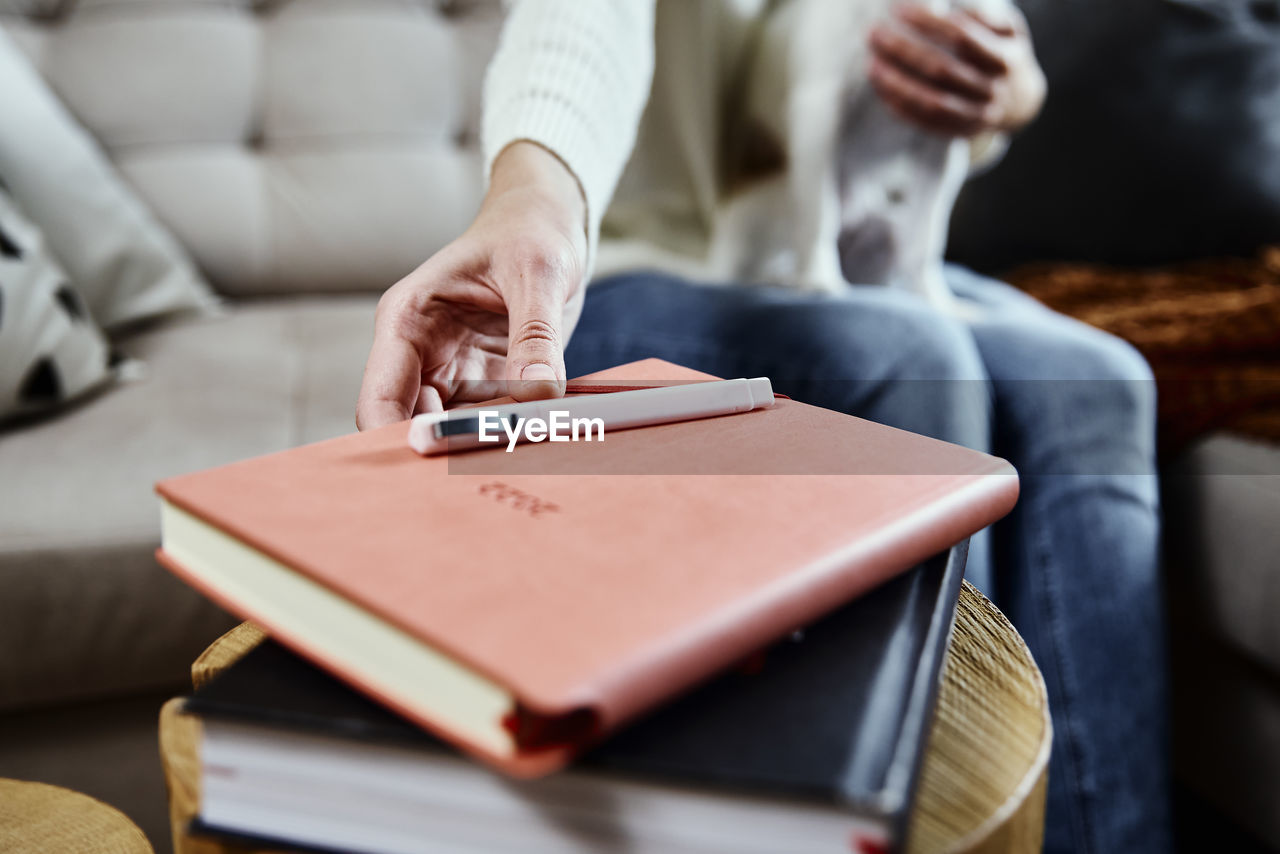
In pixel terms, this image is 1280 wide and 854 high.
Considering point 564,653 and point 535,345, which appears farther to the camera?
point 535,345

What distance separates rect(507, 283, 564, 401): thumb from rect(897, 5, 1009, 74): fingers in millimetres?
455

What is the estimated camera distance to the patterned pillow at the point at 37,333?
68 cm

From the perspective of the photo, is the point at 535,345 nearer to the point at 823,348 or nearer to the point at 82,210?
the point at 823,348

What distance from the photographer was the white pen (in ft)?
Result: 0.95

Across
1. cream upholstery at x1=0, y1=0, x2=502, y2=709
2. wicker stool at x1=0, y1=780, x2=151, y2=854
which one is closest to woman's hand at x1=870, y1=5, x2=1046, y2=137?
cream upholstery at x1=0, y1=0, x2=502, y2=709

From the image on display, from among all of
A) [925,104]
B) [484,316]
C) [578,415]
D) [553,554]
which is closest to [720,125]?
[925,104]

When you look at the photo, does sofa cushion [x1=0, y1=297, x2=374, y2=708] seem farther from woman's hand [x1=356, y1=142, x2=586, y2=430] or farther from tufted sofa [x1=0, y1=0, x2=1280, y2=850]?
woman's hand [x1=356, y1=142, x2=586, y2=430]

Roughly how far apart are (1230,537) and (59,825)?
776mm

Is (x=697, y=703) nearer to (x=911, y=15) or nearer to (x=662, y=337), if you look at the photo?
(x=662, y=337)

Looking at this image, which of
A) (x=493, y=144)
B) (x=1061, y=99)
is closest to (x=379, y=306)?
(x=493, y=144)

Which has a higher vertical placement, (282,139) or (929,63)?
(929,63)

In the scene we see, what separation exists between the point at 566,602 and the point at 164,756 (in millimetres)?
147

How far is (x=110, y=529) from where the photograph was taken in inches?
24.4

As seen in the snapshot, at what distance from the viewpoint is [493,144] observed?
57 cm
